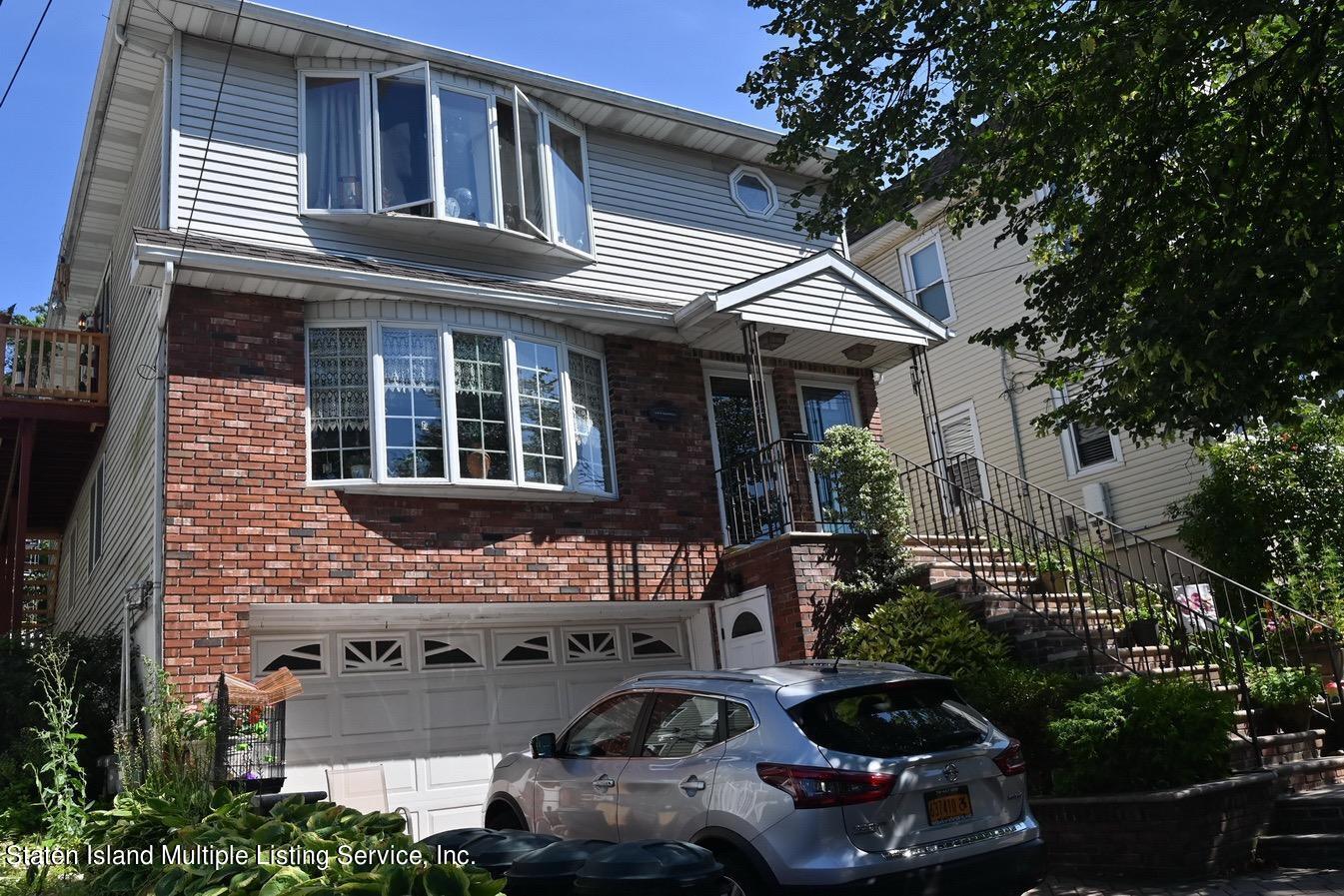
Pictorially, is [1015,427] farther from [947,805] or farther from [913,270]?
[947,805]

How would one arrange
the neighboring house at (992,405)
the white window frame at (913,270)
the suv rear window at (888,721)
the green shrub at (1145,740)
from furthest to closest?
the white window frame at (913,270), the neighboring house at (992,405), the green shrub at (1145,740), the suv rear window at (888,721)

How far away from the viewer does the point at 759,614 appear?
38.9 feet

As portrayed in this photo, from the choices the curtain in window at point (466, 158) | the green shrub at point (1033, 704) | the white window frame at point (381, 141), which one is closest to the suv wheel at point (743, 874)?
the green shrub at point (1033, 704)

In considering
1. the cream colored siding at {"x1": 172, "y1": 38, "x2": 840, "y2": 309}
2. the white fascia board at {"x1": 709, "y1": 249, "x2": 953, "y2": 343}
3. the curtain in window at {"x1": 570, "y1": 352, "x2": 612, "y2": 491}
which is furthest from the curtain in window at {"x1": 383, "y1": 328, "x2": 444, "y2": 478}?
the white fascia board at {"x1": 709, "y1": 249, "x2": 953, "y2": 343}

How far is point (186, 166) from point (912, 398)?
45.5 ft

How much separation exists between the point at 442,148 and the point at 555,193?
1551 mm

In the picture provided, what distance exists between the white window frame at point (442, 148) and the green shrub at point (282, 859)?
701 centimetres

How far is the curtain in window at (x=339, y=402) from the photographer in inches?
423

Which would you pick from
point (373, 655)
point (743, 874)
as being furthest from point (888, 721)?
point (373, 655)

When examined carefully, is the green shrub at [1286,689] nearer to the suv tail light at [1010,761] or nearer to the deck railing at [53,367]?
the suv tail light at [1010,761]

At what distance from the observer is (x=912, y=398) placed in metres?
20.9

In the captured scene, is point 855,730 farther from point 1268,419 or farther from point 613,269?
point 613,269

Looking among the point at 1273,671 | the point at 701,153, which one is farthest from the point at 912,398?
the point at 1273,671

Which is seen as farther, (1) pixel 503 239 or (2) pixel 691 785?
(1) pixel 503 239
